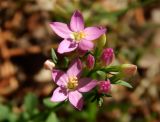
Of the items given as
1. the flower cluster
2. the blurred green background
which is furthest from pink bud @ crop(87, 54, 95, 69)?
the blurred green background

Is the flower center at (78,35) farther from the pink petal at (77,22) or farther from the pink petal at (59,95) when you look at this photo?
the pink petal at (59,95)

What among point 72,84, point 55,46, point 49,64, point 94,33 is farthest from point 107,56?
point 55,46

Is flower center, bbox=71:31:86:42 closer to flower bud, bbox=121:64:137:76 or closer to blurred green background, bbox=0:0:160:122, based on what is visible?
flower bud, bbox=121:64:137:76

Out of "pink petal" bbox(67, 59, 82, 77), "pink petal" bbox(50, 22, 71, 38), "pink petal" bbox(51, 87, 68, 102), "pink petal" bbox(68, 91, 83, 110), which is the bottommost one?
"pink petal" bbox(68, 91, 83, 110)

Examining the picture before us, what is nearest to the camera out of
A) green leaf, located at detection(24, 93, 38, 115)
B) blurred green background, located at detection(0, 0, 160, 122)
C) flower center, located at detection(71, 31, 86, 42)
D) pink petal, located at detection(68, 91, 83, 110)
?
pink petal, located at detection(68, 91, 83, 110)

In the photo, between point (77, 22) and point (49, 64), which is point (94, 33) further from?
point (49, 64)

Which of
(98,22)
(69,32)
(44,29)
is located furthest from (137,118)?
(69,32)
